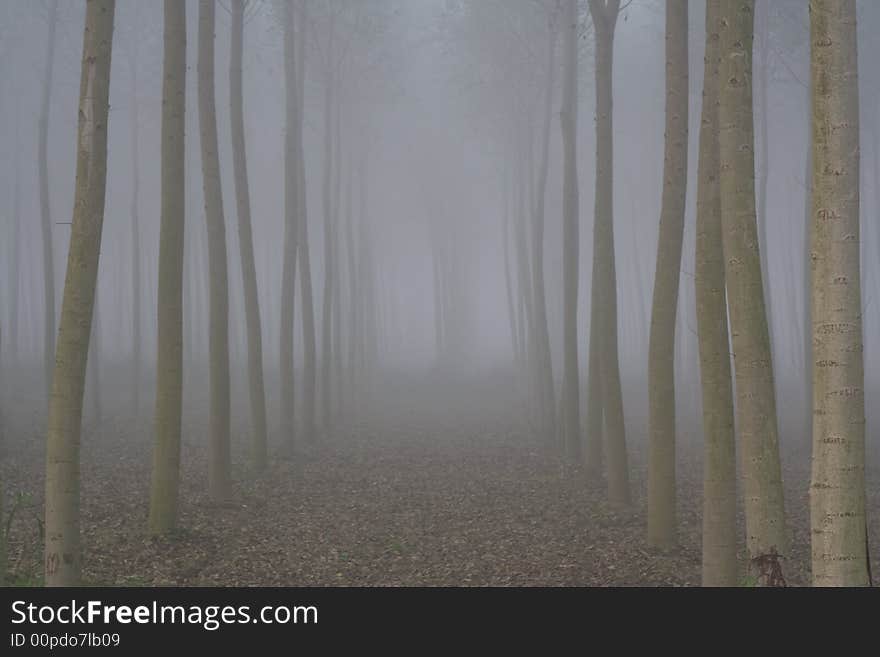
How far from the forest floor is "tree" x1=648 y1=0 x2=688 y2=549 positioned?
584mm

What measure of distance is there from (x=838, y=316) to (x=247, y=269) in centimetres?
1106

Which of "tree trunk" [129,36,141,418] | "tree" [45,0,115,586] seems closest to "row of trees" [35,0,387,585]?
"tree" [45,0,115,586]

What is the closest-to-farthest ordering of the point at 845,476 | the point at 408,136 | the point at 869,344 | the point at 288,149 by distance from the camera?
the point at 845,476 → the point at 288,149 → the point at 408,136 → the point at 869,344

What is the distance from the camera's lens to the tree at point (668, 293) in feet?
27.4

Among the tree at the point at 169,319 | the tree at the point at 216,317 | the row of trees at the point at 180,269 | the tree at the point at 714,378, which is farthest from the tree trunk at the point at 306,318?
the tree at the point at 714,378

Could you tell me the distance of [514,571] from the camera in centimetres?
826

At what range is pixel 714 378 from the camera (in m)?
6.61

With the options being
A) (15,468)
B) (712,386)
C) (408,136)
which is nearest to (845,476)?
(712,386)

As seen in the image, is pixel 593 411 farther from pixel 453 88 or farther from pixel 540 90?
pixel 453 88

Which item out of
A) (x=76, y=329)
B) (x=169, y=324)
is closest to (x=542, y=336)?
(x=169, y=324)

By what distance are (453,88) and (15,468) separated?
21.8 m

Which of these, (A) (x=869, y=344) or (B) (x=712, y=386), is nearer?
(B) (x=712, y=386)

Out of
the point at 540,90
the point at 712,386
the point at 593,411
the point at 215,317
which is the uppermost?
the point at 540,90

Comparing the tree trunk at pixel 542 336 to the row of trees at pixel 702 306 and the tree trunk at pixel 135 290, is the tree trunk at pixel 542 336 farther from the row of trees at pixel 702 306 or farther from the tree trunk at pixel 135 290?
the tree trunk at pixel 135 290
